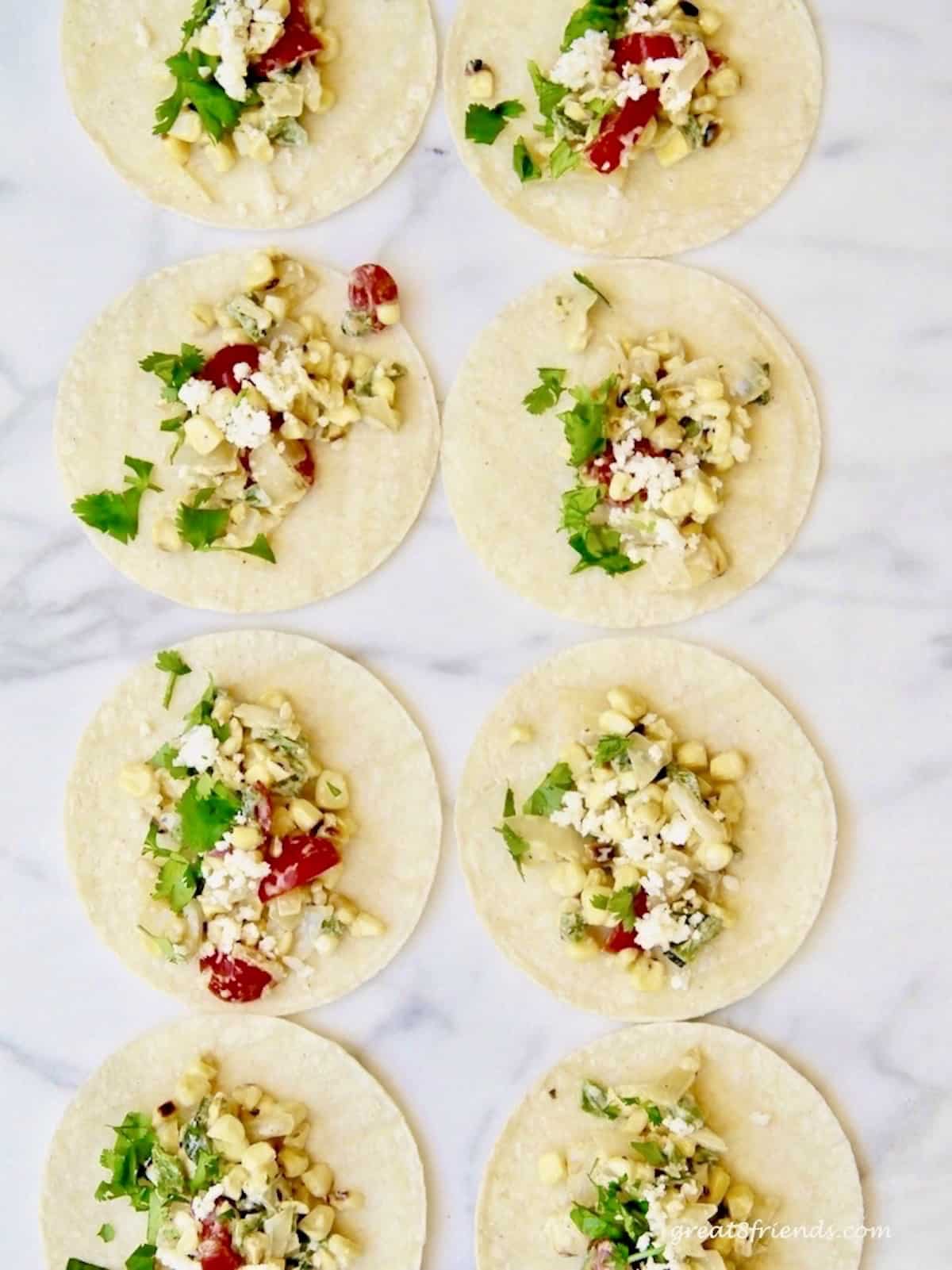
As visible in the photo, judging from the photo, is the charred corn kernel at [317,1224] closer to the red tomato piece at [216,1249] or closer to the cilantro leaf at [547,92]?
the red tomato piece at [216,1249]

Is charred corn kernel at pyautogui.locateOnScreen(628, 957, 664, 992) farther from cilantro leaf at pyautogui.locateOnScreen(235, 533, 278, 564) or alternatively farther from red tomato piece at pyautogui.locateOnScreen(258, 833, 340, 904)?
cilantro leaf at pyautogui.locateOnScreen(235, 533, 278, 564)

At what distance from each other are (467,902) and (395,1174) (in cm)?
64

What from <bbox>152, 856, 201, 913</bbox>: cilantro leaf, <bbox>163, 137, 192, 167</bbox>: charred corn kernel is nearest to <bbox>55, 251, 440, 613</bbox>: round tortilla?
<bbox>163, 137, 192, 167</bbox>: charred corn kernel

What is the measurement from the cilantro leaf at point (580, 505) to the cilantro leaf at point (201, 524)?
774mm

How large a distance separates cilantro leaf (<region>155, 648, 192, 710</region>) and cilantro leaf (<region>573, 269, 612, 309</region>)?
1270mm

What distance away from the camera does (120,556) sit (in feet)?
10.9

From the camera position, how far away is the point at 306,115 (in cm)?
327

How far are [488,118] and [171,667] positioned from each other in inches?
57.4

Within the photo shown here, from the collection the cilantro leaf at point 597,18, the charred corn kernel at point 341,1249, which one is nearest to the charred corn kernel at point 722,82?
the cilantro leaf at point 597,18

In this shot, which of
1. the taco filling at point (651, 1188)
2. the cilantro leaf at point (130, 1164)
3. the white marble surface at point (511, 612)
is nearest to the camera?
the taco filling at point (651, 1188)

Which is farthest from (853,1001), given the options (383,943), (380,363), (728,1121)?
(380,363)

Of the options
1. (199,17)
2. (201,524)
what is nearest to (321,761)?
(201,524)

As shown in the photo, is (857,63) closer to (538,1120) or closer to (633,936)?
(633,936)

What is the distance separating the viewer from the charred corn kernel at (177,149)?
3264mm
